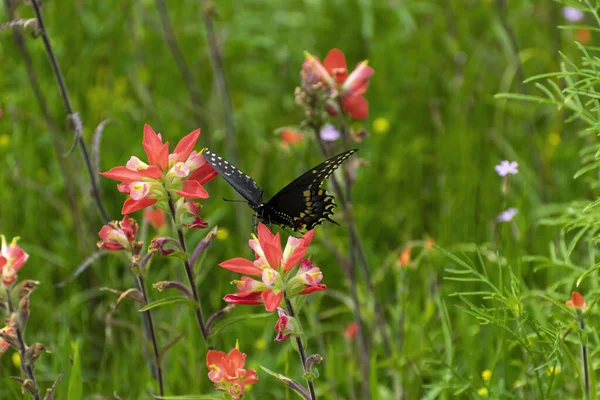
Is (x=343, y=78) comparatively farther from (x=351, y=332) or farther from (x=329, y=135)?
(x=351, y=332)

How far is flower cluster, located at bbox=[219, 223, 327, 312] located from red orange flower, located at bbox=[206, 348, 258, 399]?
0.19 m

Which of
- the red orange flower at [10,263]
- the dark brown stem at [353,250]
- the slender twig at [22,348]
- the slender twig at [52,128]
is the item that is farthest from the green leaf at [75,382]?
the slender twig at [52,128]

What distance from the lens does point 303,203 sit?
1846 mm

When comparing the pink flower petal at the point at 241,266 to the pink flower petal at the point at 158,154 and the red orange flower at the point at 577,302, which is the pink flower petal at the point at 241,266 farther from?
the red orange flower at the point at 577,302

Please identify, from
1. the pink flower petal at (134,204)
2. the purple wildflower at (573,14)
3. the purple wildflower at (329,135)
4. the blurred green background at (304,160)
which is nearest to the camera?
the pink flower petal at (134,204)

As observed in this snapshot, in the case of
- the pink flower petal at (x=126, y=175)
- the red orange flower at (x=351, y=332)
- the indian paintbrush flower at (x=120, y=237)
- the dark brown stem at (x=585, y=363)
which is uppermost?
the pink flower petal at (x=126, y=175)

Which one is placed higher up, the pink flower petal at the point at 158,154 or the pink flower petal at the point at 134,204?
the pink flower petal at the point at 158,154

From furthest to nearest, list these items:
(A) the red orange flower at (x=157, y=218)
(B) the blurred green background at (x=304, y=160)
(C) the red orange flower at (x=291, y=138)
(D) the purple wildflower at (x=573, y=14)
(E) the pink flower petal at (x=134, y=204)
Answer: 1. (D) the purple wildflower at (x=573, y=14)
2. (C) the red orange flower at (x=291, y=138)
3. (A) the red orange flower at (x=157, y=218)
4. (B) the blurred green background at (x=304, y=160)
5. (E) the pink flower petal at (x=134, y=204)

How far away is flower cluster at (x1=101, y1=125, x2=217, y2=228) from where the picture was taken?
154 centimetres

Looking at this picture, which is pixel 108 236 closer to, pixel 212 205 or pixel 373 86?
pixel 212 205

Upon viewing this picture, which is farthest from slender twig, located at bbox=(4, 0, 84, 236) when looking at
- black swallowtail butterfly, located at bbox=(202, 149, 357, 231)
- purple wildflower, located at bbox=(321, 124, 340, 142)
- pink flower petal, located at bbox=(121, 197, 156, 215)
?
pink flower petal, located at bbox=(121, 197, 156, 215)

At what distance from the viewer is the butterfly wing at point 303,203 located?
1801mm

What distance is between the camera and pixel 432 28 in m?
4.52

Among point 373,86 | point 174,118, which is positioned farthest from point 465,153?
point 174,118
